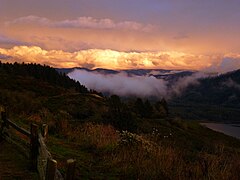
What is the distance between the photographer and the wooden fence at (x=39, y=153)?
5758 mm

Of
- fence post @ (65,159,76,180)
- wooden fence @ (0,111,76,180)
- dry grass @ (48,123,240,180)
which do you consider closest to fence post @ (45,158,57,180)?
wooden fence @ (0,111,76,180)

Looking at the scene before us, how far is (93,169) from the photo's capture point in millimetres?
10523

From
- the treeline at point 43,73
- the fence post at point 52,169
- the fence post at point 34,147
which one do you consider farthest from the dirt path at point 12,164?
the treeline at point 43,73

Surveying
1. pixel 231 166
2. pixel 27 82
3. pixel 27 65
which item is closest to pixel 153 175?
pixel 231 166

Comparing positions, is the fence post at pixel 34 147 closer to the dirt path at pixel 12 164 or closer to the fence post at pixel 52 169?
the dirt path at pixel 12 164

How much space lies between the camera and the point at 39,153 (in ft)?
28.2

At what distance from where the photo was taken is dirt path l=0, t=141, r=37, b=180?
8766 millimetres

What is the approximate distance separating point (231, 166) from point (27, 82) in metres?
70.5

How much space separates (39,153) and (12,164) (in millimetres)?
1910

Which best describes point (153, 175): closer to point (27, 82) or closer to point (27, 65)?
point (27, 82)

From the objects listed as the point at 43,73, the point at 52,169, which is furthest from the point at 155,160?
the point at 43,73

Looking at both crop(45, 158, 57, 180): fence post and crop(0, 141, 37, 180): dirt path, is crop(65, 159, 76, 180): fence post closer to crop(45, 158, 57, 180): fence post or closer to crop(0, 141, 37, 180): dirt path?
crop(45, 158, 57, 180): fence post

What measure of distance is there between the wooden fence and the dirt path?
0.26 metres

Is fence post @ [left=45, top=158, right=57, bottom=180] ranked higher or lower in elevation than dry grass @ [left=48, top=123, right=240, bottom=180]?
higher
